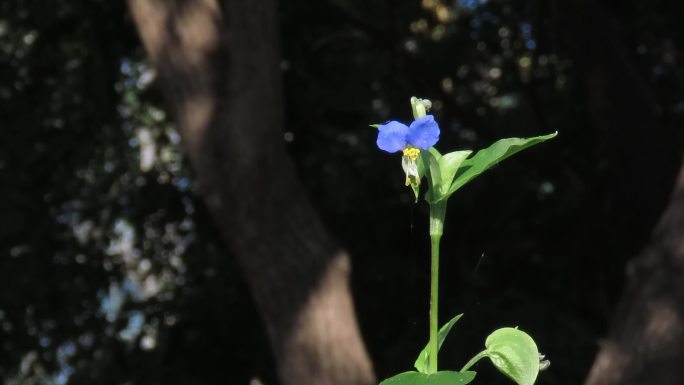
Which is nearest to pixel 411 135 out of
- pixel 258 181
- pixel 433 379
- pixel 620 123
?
pixel 433 379

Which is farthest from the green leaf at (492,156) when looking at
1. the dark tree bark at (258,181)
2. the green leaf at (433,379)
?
the dark tree bark at (258,181)

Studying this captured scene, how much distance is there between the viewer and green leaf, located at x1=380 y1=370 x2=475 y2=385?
2.27 ft

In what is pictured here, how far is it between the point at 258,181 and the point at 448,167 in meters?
2.53

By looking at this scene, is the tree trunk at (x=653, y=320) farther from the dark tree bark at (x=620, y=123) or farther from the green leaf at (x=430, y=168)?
the green leaf at (x=430, y=168)

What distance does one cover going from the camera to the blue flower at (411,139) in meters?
0.73

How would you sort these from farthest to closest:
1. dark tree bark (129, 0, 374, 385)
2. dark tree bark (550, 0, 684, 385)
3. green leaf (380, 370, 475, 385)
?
dark tree bark (550, 0, 684, 385) → dark tree bark (129, 0, 374, 385) → green leaf (380, 370, 475, 385)

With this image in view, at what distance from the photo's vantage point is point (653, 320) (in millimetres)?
2926

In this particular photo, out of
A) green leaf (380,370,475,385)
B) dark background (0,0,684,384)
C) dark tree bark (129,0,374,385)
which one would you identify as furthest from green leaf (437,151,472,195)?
dark background (0,0,684,384)

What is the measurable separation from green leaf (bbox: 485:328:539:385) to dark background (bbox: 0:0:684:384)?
328cm

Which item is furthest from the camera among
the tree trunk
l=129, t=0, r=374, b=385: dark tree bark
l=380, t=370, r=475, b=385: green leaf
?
l=129, t=0, r=374, b=385: dark tree bark

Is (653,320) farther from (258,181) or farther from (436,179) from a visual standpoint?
(436,179)

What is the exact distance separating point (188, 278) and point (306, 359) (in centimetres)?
185

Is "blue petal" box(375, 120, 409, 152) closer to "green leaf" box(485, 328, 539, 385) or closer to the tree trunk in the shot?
"green leaf" box(485, 328, 539, 385)

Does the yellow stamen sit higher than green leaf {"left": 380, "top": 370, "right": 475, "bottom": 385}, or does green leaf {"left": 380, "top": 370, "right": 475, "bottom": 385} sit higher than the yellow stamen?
the yellow stamen
